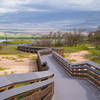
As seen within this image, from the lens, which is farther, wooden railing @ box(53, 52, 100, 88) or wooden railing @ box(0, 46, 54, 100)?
wooden railing @ box(53, 52, 100, 88)

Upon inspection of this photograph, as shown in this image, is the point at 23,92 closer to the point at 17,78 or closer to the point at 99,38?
the point at 17,78

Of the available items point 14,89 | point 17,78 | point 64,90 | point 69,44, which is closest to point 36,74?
point 17,78

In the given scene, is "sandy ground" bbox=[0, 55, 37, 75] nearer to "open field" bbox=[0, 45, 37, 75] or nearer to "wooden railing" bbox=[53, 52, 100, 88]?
"open field" bbox=[0, 45, 37, 75]

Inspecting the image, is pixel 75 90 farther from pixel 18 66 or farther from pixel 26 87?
pixel 18 66

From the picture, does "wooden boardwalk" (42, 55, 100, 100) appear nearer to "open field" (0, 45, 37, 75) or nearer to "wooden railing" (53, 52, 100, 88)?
"wooden railing" (53, 52, 100, 88)

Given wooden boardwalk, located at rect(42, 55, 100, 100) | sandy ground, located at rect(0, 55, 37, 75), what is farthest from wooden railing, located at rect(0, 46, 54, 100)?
sandy ground, located at rect(0, 55, 37, 75)

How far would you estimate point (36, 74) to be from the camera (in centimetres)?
458

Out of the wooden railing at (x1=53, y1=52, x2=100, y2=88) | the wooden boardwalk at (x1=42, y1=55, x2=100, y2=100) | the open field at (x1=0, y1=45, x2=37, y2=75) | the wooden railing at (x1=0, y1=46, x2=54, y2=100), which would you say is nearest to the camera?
the wooden railing at (x1=0, y1=46, x2=54, y2=100)

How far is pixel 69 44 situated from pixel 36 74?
103 feet

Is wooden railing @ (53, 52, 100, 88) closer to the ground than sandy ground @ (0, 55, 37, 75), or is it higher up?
higher up

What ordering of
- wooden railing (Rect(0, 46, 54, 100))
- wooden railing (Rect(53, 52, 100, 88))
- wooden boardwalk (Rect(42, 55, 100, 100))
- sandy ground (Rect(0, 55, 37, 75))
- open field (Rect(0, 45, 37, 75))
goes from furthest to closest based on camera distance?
open field (Rect(0, 45, 37, 75))
sandy ground (Rect(0, 55, 37, 75))
wooden railing (Rect(53, 52, 100, 88))
wooden boardwalk (Rect(42, 55, 100, 100))
wooden railing (Rect(0, 46, 54, 100))

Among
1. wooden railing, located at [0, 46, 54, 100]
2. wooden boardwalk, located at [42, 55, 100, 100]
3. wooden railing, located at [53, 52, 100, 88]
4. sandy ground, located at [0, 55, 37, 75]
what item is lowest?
sandy ground, located at [0, 55, 37, 75]

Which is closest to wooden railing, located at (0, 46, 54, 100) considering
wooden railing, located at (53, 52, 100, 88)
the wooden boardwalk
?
the wooden boardwalk

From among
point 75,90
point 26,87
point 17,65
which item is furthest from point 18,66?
point 26,87
